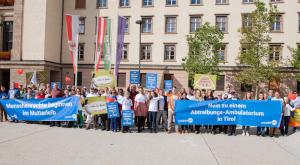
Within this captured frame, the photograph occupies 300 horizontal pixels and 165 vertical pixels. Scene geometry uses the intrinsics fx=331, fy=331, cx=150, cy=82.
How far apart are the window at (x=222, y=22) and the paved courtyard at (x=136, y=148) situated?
24.8 meters

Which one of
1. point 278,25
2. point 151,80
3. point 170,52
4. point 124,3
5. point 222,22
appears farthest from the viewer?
point 124,3

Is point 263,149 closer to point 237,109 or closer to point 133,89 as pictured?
point 237,109

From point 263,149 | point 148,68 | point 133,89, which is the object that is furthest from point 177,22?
point 263,149

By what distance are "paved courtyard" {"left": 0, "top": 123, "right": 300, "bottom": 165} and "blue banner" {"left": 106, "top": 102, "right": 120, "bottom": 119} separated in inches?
36.6

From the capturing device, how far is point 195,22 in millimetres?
37938

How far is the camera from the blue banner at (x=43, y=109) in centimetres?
1502

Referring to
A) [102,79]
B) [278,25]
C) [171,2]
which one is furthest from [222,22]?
[102,79]

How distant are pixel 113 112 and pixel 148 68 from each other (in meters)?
24.7

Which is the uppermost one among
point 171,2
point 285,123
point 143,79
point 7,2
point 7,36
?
point 171,2

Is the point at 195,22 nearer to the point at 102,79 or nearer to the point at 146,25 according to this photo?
the point at 146,25

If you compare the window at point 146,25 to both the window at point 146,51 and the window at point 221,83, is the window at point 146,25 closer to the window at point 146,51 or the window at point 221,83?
the window at point 146,51

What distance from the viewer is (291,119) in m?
14.6

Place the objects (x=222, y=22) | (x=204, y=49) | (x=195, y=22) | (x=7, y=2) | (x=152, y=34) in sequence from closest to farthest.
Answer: (x=204, y=49)
(x=222, y=22)
(x=195, y=22)
(x=152, y=34)
(x=7, y=2)

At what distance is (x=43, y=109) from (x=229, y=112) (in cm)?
848
